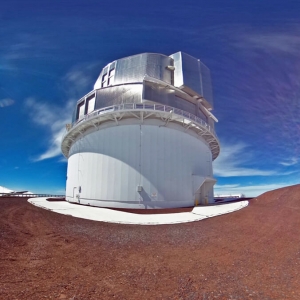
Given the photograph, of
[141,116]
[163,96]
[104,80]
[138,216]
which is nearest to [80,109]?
[104,80]

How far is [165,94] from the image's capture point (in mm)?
21812

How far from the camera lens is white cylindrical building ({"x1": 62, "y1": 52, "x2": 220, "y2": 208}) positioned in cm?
1798

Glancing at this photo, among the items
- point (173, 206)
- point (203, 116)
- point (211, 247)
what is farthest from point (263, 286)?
point (203, 116)

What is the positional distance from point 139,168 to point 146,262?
12.5 m

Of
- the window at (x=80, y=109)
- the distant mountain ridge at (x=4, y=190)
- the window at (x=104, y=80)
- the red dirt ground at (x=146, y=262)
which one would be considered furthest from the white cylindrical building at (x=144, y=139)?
the distant mountain ridge at (x=4, y=190)

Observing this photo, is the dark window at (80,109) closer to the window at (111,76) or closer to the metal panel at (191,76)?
the window at (111,76)

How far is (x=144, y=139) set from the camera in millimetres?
18734

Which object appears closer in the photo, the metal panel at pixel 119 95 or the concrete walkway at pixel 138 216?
the concrete walkway at pixel 138 216

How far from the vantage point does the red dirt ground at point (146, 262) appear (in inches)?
156

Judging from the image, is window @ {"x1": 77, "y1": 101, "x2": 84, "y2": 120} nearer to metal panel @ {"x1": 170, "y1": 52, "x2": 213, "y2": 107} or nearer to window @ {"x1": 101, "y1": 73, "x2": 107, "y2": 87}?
window @ {"x1": 101, "y1": 73, "x2": 107, "y2": 87}

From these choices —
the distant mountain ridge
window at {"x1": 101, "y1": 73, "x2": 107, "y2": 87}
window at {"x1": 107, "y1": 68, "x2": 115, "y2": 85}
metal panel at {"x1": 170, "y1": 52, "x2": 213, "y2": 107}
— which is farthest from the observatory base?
the distant mountain ridge

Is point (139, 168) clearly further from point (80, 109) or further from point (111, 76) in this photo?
point (111, 76)

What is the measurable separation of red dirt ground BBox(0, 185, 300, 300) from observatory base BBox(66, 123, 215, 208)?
326 inches

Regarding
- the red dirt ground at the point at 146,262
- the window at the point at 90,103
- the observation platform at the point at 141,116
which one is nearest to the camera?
the red dirt ground at the point at 146,262
